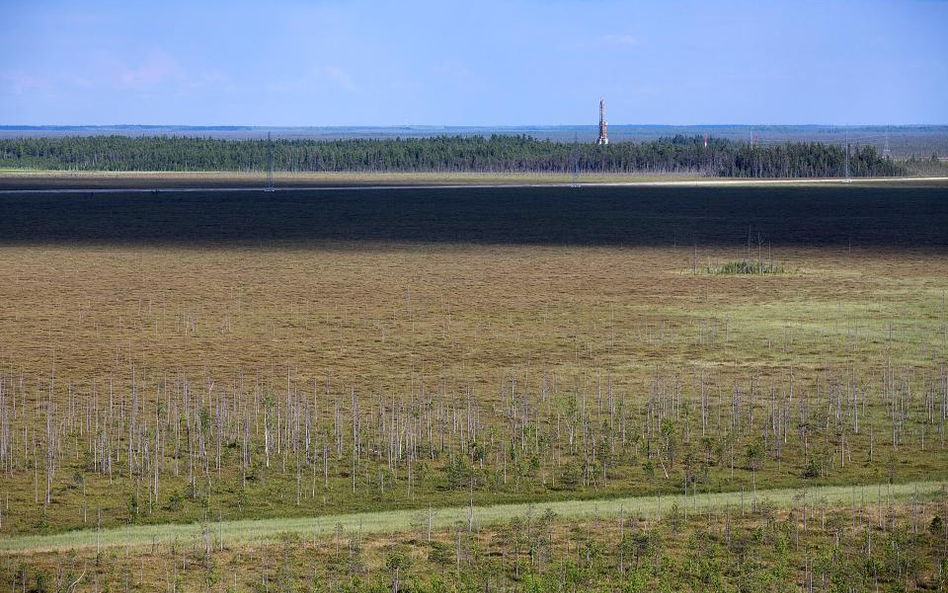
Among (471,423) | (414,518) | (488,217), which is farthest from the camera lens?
(488,217)

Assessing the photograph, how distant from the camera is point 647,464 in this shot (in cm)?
2581

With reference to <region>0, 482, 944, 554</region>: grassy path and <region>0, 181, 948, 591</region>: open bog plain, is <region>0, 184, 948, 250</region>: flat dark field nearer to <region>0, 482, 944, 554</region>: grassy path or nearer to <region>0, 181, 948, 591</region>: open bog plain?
<region>0, 181, 948, 591</region>: open bog plain

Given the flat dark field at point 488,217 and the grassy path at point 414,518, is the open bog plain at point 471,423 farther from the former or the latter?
the flat dark field at point 488,217

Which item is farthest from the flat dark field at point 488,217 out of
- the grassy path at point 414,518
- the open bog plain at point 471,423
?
the grassy path at point 414,518

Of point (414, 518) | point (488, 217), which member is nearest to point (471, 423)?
point (414, 518)

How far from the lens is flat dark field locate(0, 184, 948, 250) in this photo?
7381 centimetres

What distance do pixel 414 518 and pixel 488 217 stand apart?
69261mm

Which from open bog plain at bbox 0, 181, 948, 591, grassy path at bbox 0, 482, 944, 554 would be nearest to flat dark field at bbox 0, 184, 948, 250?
open bog plain at bbox 0, 181, 948, 591

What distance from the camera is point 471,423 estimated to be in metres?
28.8

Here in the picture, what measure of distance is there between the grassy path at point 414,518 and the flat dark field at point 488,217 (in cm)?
4729

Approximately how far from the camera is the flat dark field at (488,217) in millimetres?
73812

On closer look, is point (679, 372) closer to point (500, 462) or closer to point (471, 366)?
point (471, 366)

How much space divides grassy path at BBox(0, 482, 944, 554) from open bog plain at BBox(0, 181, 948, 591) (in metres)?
0.08

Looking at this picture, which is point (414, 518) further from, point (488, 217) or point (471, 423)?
point (488, 217)
